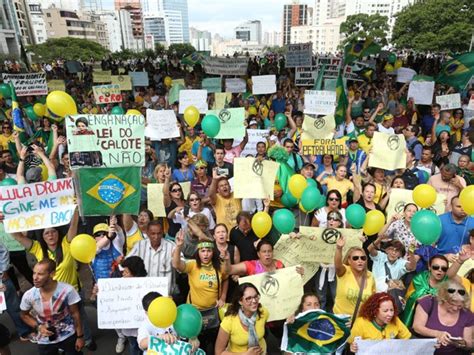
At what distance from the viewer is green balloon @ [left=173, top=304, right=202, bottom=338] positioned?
2654mm

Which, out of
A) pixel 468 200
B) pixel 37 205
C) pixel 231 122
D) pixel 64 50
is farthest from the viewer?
pixel 64 50

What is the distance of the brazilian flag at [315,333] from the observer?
9.66ft

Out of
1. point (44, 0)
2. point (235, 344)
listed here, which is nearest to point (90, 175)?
point (235, 344)

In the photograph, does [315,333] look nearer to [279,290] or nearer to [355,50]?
[279,290]

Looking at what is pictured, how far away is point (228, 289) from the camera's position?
3879 millimetres

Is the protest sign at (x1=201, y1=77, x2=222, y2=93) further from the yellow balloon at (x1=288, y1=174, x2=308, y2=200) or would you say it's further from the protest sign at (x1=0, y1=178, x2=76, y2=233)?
the protest sign at (x1=0, y1=178, x2=76, y2=233)

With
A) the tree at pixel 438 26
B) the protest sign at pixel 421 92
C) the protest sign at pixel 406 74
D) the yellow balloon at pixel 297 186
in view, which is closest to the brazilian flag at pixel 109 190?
the yellow balloon at pixel 297 186

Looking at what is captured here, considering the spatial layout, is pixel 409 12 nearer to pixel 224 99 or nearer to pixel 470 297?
pixel 224 99

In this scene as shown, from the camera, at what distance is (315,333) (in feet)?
9.88

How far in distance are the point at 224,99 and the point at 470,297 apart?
6387 millimetres

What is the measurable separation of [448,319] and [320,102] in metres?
4.93

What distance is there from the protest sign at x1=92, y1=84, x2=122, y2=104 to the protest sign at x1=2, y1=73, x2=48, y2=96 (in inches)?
47.4

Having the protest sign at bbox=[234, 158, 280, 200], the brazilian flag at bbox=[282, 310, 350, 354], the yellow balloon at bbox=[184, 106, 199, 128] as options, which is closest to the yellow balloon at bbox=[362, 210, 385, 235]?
the protest sign at bbox=[234, 158, 280, 200]

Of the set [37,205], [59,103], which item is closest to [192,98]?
[59,103]
